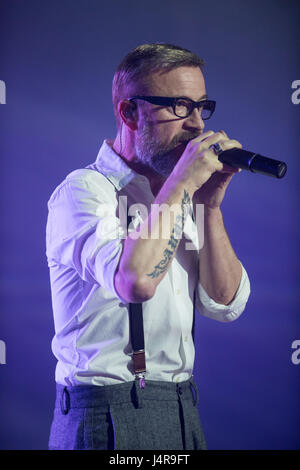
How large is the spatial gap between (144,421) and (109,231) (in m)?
0.44

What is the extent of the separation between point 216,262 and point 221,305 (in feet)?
0.43

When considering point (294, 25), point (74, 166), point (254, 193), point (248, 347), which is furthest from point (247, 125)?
point (248, 347)

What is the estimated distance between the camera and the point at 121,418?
1226mm

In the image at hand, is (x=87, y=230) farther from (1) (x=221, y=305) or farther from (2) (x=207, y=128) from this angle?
(2) (x=207, y=128)

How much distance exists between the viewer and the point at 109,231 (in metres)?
1.22

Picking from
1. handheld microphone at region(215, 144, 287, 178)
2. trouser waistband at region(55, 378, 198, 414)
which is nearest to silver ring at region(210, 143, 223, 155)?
handheld microphone at region(215, 144, 287, 178)

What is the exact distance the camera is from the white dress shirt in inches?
48.0

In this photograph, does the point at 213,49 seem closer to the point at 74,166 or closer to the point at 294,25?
the point at 294,25

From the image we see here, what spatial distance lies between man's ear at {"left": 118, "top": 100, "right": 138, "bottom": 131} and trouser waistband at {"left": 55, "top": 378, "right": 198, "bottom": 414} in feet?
2.24

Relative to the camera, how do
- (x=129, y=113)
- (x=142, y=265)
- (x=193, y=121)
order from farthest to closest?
(x=129, y=113)
(x=193, y=121)
(x=142, y=265)

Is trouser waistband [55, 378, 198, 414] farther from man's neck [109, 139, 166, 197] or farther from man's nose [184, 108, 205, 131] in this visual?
man's nose [184, 108, 205, 131]

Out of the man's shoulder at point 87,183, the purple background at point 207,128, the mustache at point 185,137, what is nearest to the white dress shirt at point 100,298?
the man's shoulder at point 87,183

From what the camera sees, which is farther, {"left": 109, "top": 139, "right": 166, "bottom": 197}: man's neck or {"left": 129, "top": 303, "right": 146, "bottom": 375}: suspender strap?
{"left": 109, "top": 139, "right": 166, "bottom": 197}: man's neck

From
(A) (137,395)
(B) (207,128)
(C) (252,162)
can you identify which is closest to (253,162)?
A: (C) (252,162)
